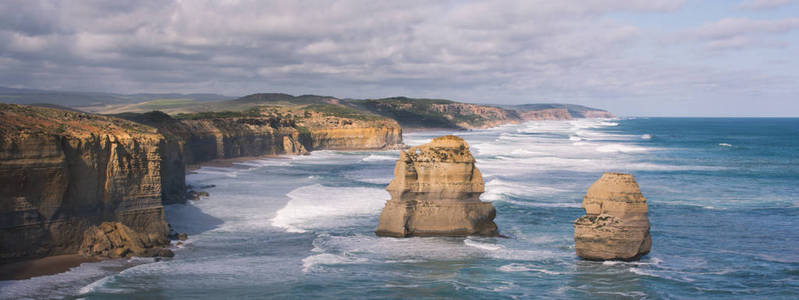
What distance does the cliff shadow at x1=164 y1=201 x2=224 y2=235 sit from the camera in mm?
28156

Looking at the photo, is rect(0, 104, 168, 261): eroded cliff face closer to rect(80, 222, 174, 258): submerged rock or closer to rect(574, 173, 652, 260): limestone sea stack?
rect(80, 222, 174, 258): submerged rock

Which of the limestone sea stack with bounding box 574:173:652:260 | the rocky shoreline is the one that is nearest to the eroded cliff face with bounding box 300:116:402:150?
the rocky shoreline

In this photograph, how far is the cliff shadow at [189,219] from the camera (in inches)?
1109

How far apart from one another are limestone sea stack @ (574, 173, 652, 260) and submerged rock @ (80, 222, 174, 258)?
14.0m

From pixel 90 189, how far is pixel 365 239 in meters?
10.0

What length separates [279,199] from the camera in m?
37.1

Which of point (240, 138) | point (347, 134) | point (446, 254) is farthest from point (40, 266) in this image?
point (347, 134)

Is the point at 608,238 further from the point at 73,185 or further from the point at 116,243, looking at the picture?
the point at 73,185

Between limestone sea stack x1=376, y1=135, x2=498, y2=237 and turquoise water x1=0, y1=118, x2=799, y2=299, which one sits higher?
limestone sea stack x1=376, y1=135, x2=498, y2=237

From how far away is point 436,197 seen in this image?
25453 mm

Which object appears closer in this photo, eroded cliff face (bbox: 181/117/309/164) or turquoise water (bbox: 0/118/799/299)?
turquoise water (bbox: 0/118/799/299)

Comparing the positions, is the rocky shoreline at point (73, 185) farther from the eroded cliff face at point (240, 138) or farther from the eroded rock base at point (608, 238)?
the eroded cliff face at point (240, 138)

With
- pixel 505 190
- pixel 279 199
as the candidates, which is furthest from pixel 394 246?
pixel 505 190

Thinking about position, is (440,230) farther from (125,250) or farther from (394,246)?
(125,250)
